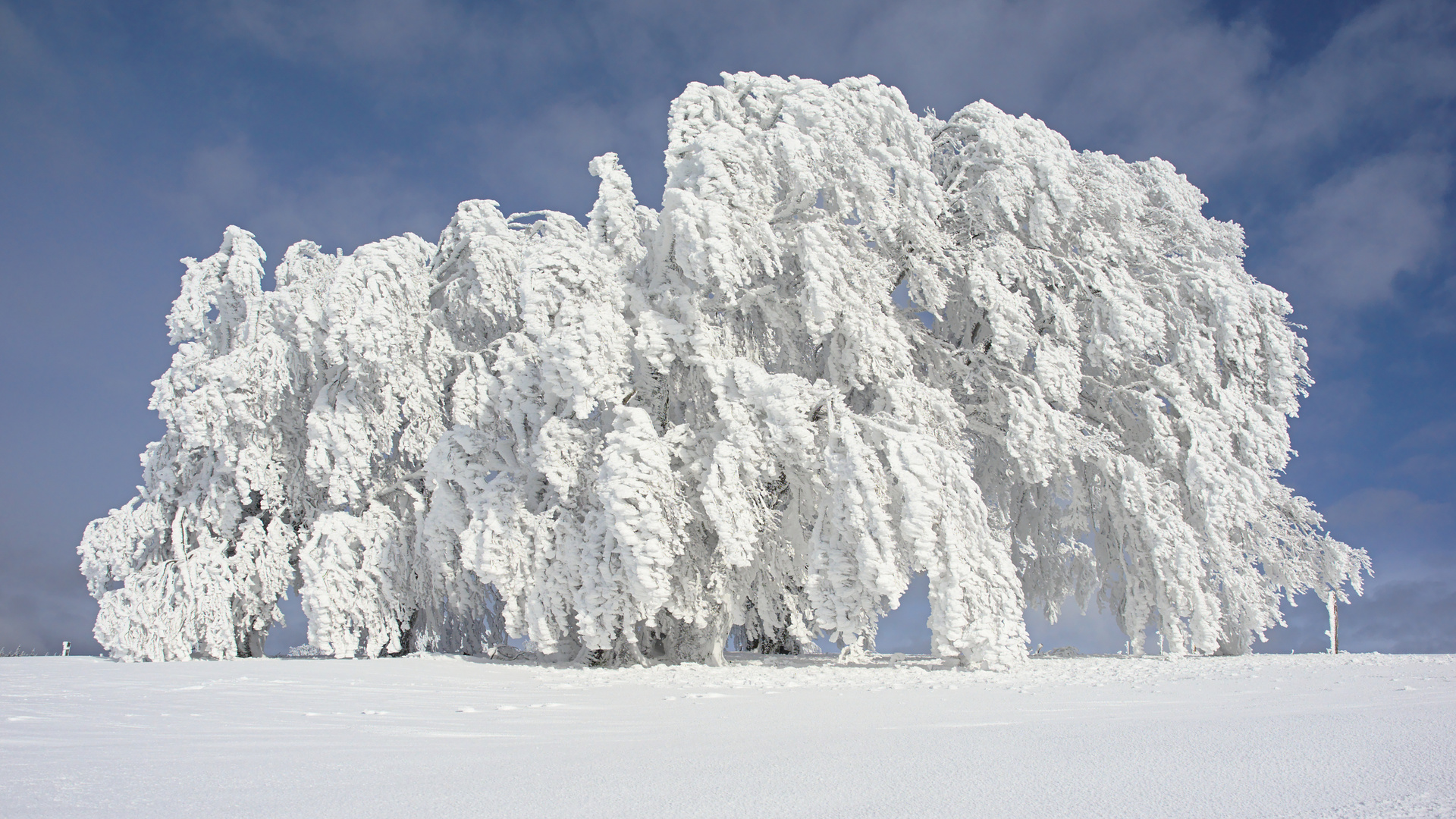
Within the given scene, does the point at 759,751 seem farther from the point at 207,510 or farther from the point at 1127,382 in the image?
the point at 207,510

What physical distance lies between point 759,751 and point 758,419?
6.02 meters

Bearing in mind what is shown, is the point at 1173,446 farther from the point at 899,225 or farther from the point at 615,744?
the point at 615,744

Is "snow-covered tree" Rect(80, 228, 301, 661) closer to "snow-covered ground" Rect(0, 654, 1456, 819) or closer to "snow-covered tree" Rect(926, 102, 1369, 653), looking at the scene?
"snow-covered ground" Rect(0, 654, 1456, 819)

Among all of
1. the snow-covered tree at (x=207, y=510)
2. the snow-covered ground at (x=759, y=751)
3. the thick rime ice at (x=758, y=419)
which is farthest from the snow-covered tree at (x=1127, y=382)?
the snow-covered tree at (x=207, y=510)

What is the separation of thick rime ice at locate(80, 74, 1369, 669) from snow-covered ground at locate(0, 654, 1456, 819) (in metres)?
2.82

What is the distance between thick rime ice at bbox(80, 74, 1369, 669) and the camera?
8805 millimetres

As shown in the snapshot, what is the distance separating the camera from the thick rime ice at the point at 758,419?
8805 millimetres

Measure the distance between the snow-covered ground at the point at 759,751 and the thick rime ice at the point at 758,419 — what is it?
282cm

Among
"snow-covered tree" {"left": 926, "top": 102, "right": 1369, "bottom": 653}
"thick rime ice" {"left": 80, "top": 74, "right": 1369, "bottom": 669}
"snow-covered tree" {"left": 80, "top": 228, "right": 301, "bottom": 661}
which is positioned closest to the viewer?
"thick rime ice" {"left": 80, "top": 74, "right": 1369, "bottom": 669}

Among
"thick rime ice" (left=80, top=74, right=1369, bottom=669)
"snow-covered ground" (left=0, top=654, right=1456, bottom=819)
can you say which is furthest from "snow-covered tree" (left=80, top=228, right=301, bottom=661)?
"snow-covered ground" (left=0, top=654, right=1456, bottom=819)

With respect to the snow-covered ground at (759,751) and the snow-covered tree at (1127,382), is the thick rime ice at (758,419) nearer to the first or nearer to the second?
the snow-covered tree at (1127,382)

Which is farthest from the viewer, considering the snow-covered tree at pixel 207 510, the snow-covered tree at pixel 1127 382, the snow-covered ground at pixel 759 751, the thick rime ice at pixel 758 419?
the snow-covered tree at pixel 207 510

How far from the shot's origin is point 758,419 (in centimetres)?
901

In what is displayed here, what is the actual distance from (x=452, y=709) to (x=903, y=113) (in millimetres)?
8994
